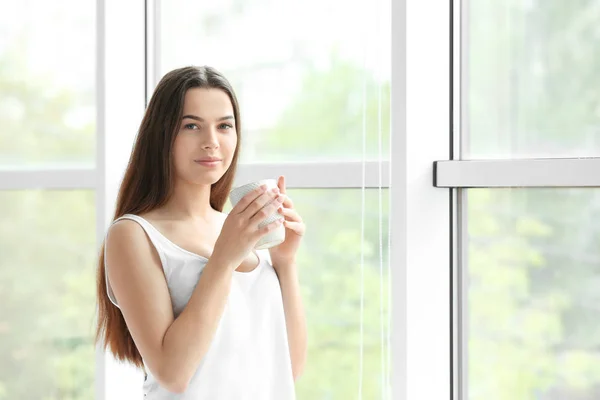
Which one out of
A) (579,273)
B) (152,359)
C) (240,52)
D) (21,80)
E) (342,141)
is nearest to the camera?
(152,359)

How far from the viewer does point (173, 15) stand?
1.95 metres

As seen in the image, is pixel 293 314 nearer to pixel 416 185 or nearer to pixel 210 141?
pixel 210 141

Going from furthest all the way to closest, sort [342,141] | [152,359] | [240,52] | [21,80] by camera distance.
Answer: [21,80] < [240,52] < [342,141] < [152,359]

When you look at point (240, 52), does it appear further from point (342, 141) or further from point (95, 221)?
point (95, 221)

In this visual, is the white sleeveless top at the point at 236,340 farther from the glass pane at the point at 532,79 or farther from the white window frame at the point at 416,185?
the glass pane at the point at 532,79

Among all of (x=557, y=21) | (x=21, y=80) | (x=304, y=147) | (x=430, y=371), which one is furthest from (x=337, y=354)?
(x=21, y=80)

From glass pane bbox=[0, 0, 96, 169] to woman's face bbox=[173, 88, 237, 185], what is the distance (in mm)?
964

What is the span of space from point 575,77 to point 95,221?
1172mm

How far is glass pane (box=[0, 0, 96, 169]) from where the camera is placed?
2.02 metres

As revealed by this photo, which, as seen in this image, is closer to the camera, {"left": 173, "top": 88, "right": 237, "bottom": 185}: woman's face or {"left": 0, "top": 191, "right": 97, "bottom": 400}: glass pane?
{"left": 173, "top": 88, "right": 237, "bottom": 185}: woman's face

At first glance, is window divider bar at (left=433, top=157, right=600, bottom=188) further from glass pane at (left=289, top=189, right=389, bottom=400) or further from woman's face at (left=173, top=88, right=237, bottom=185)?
woman's face at (left=173, top=88, right=237, bottom=185)

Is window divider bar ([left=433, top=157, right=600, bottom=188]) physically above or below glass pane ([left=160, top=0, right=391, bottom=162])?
below

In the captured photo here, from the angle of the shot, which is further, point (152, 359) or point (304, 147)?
point (304, 147)

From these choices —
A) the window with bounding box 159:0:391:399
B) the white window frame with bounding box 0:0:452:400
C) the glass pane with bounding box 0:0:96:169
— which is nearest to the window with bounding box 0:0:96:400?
the glass pane with bounding box 0:0:96:169
